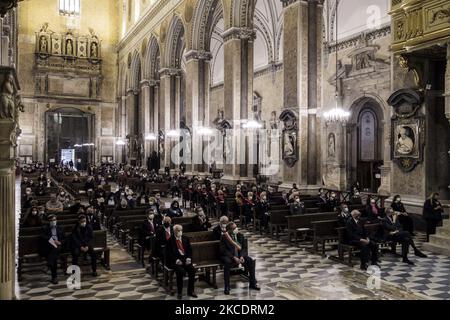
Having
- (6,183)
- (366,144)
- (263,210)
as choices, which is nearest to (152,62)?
(366,144)

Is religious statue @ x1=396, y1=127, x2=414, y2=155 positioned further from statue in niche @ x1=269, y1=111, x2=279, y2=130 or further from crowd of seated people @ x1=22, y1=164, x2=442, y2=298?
statue in niche @ x1=269, y1=111, x2=279, y2=130

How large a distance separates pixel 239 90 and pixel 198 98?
4842 mm

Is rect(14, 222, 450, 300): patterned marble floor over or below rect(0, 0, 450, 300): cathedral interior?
below

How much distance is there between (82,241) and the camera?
8625 mm

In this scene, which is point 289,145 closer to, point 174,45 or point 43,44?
point 174,45

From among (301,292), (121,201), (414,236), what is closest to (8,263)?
(301,292)

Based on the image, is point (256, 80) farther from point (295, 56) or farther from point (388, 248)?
point (388, 248)

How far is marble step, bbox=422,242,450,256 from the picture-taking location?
393 inches

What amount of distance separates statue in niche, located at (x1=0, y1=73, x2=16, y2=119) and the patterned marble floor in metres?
3.32

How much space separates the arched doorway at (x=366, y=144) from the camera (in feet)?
70.2

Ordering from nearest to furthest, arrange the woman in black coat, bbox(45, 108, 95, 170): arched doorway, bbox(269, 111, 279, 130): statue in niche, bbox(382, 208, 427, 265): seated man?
bbox(382, 208, 427, 265): seated man, the woman in black coat, bbox(269, 111, 279, 130): statue in niche, bbox(45, 108, 95, 170): arched doorway

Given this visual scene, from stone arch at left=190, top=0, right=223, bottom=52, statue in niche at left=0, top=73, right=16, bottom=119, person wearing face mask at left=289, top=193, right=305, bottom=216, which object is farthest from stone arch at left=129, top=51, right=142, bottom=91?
statue in niche at left=0, top=73, right=16, bottom=119
